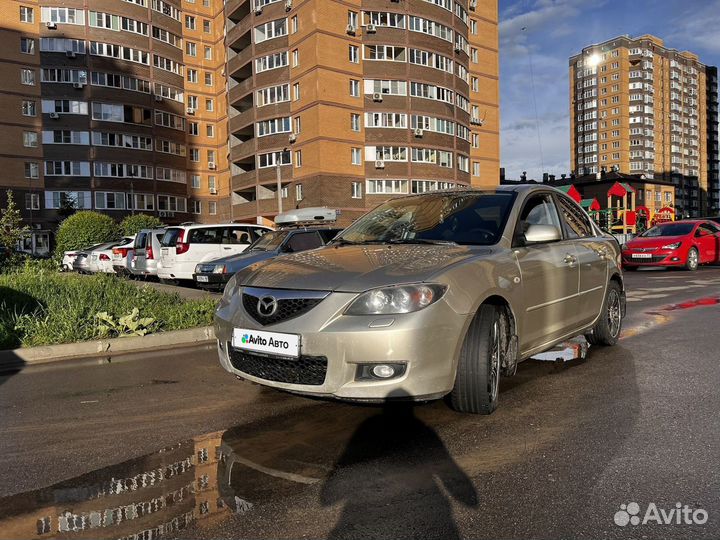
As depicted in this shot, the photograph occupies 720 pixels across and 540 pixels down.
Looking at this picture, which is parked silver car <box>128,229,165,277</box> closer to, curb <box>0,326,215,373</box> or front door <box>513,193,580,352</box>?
curb <box>0,326,215,373</box>

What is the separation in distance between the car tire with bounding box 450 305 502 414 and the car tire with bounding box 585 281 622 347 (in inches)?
102

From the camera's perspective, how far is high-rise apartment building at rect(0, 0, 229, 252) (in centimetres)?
4809

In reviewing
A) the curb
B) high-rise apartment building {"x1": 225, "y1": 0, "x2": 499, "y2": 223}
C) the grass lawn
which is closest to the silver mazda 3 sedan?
the curb

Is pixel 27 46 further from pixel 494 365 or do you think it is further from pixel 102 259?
pixel 494 365

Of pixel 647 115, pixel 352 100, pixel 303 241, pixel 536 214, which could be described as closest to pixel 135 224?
pixel 352 100

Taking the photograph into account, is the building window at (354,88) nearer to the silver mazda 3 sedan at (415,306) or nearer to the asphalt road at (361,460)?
the silver mazda 3 sedan at (415,306)

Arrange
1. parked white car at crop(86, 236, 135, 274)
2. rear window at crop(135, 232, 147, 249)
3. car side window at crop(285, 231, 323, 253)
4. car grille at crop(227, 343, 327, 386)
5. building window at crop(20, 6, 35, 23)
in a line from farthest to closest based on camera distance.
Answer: building window at crop(20, 6, 35, 23), parked white car at crop(86, 236, 135, 274), rear window at crop(135, 232, 147, 249), car side window at crop(285, 231, 323, 253), car grille at crop(227, 343, 327, 386)

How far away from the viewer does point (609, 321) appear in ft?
20.4

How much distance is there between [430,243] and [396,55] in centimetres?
4161

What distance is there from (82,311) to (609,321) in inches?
253

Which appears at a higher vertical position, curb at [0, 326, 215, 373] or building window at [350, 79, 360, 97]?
building window at [350, 79, 360, 97]

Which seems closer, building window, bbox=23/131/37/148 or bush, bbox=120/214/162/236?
bush, bbox=120/214/162/236

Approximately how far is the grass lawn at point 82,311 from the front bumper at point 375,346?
4.39 metres

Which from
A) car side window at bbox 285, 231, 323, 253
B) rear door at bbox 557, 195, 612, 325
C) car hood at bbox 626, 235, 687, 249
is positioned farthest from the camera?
car hood at bbox 626, 235, 687, 249
